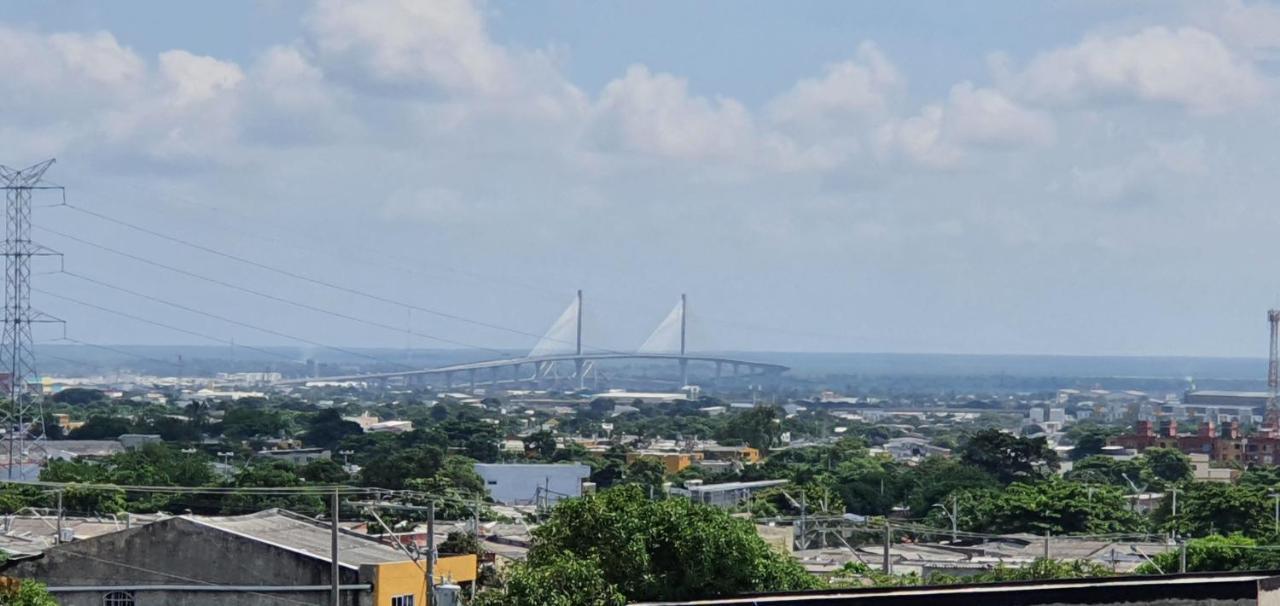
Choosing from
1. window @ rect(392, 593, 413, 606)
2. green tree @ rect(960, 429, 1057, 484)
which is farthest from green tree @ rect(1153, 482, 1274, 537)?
window @ rect(392, 593, 413, 606)

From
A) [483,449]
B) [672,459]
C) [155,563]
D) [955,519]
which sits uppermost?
[155,563]

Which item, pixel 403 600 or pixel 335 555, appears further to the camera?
pixel 403 600

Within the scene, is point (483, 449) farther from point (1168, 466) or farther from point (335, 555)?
point (335, 555)

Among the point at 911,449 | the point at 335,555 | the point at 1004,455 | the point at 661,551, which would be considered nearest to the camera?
the point at 335,555

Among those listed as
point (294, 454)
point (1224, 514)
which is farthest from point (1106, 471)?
point (294, 454)

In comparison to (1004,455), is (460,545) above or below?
above

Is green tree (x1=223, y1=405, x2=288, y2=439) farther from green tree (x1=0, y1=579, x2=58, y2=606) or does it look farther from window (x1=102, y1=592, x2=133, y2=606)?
green tree (x1=0, y1=579, x2=58, y2=606)
